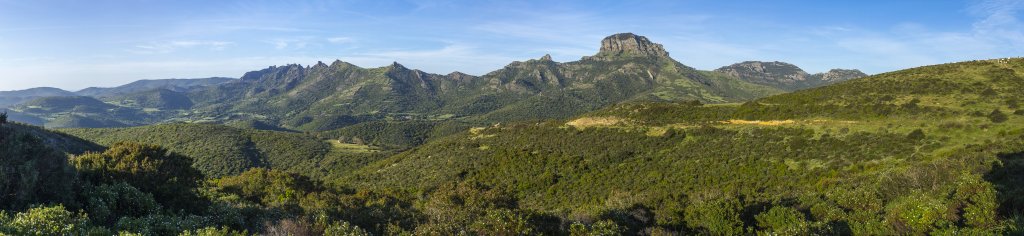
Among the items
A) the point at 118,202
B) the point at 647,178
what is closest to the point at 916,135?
the point at 647,178

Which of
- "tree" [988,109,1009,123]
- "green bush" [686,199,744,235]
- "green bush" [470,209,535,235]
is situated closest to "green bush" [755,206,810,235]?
"green bush" [686,199,744,235]

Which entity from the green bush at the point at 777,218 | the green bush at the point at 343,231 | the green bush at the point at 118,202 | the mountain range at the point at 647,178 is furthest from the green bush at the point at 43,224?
Result: the green bush at the point at 777,218

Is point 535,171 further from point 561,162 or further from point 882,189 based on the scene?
point 882,189

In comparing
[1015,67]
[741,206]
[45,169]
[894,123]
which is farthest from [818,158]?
[45,169]

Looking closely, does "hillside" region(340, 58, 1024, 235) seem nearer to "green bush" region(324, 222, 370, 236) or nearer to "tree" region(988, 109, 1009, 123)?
"tree" region(988, 109, 1009, 123)

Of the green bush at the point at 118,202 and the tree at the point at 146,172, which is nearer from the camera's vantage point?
the green bush at the point at 118,202

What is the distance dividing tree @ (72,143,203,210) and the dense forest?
0.34 feet

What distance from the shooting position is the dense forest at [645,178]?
762 inches

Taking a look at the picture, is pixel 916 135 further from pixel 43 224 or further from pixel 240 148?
pixel 240 148

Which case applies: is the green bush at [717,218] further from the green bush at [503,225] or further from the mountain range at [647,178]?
the green bush at [503,225]

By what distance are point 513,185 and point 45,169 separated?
4076 cm

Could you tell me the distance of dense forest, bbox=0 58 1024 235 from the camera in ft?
63.5

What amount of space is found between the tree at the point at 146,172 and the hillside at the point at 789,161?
1994 cm

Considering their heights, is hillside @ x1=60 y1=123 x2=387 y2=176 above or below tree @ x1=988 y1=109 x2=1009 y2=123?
below
